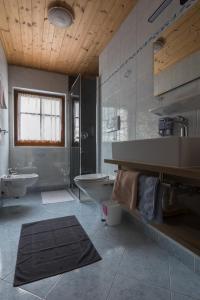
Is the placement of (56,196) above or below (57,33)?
below

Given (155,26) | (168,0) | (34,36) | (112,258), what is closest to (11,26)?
(34,36)

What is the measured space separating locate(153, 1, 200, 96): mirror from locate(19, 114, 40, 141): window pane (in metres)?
2.70

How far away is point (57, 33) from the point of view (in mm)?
2443

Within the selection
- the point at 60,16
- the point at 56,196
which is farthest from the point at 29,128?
the point at 60,16

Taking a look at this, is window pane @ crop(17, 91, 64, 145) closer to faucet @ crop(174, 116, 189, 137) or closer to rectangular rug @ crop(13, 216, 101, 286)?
rectangular rug @ crop(13, 216, 101, 286)

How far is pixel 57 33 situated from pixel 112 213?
98.5 inches

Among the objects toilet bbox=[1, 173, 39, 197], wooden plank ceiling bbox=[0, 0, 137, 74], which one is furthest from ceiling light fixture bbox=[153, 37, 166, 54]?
toilet bbox=[1, 173, 39, 197]

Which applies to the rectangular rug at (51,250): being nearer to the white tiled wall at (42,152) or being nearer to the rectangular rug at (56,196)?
the rectangular rug at (56,196)

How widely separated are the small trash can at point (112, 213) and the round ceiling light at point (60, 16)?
225cm

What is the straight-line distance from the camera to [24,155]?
11.5ft

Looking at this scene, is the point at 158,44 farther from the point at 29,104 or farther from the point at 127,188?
the point at 29,104

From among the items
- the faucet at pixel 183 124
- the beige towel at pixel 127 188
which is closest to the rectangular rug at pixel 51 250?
the beige towel at pixel 127 188

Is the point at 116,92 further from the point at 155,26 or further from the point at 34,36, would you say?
the point at 34,36

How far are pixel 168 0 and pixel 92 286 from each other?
208 centimetres
